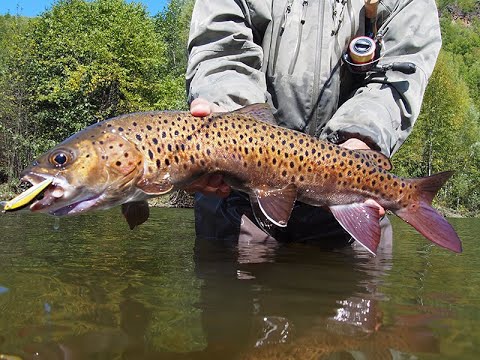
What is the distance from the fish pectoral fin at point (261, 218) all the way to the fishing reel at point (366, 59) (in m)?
1.53

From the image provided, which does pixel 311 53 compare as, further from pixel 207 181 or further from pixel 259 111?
pixel 207 181

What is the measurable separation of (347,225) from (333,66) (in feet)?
5.38

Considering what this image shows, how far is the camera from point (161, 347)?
181cm

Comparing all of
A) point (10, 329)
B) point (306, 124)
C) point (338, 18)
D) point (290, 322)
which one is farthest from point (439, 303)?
point (338, 18)

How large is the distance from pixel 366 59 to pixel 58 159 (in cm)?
277

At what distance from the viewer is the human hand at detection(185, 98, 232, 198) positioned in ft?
10.9

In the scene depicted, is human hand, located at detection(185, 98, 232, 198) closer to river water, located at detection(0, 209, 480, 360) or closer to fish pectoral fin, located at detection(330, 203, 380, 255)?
river water, located at detection(0, 209, 480, 360)

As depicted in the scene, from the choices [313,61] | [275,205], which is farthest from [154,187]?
[313,61]

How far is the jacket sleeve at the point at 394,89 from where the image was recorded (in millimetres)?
4215

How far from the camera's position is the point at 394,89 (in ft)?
15.0

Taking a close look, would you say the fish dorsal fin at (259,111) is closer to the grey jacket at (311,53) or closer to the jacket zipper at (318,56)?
the grey jacket at (311,53)

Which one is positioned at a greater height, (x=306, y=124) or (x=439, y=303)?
(x=306, y=124)

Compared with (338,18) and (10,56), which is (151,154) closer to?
(338,18)

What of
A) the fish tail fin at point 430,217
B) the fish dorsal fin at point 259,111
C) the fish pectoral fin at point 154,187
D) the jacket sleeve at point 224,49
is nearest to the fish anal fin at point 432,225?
the fish tail fin at point 430,217
